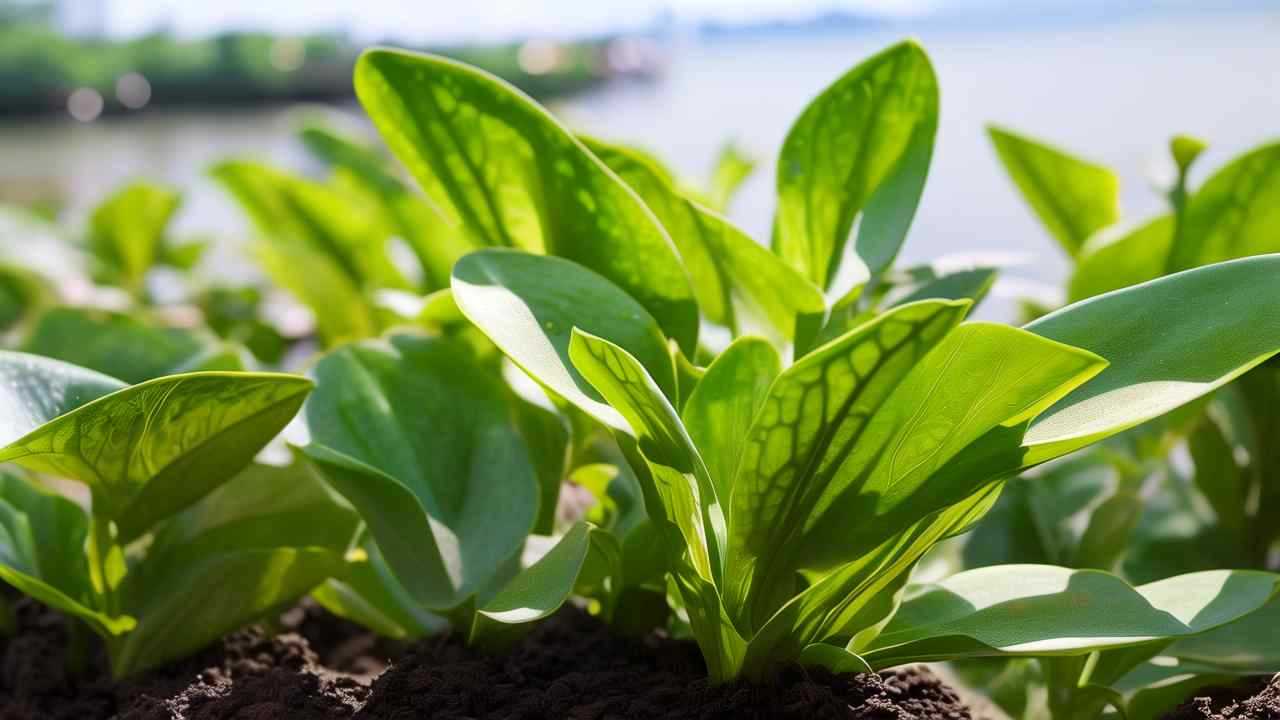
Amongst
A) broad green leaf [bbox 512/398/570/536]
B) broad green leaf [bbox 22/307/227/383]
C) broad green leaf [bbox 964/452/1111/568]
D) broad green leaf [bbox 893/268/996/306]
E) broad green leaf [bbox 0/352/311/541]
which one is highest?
broad green leaf [bbox 893/268/996/306]

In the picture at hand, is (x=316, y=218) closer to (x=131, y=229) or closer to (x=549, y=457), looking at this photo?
(x=131, y=229)

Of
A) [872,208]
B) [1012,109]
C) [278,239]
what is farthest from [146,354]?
[1012,109]

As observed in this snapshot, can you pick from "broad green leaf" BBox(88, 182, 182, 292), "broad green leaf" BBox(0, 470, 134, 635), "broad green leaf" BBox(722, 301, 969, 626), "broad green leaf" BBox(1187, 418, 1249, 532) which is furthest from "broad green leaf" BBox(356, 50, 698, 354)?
"broad green leaf" BBox(88, 182, 182, 292)

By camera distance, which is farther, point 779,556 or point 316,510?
point 316,510

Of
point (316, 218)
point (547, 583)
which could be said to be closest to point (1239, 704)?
point (547, 583)

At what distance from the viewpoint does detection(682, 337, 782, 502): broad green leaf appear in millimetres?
386

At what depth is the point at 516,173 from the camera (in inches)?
17.4

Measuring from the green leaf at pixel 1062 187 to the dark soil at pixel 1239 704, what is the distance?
30cm

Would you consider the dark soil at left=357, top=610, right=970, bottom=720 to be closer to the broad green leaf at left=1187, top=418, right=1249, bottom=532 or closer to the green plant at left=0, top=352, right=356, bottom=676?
the green plant at left=0, top=352, right=356, bottom=676

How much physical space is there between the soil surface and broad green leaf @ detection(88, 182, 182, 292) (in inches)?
22.3

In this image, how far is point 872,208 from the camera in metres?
0.47

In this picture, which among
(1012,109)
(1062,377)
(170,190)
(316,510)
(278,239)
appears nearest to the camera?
(1062,377)

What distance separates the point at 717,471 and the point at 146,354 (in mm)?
344

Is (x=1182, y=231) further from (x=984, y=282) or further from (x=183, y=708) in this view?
(x=183, y=708)
